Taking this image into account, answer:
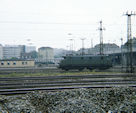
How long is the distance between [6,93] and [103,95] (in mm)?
6507

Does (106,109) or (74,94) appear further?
(74,94)

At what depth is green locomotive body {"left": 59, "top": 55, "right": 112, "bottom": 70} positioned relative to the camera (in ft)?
102

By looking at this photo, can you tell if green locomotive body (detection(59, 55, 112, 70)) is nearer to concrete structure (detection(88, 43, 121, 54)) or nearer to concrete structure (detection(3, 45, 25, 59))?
concrete structure (detection(88, 43, 121, 54))

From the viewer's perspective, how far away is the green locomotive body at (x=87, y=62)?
30938 mm

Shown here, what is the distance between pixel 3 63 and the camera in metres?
48.9

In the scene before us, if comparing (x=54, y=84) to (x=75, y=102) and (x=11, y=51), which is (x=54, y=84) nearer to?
(x=75, y=102)

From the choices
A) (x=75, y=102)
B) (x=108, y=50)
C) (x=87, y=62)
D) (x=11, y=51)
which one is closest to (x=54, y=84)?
(x=75, y=102)

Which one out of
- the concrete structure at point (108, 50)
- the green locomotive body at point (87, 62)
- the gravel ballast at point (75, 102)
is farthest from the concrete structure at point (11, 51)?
the gravel ballast at point (75, 102)

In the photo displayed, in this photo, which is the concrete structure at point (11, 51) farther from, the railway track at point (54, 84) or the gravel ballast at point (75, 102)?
the gravel ballast at point (75, 102)

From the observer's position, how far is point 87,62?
31.1 meters

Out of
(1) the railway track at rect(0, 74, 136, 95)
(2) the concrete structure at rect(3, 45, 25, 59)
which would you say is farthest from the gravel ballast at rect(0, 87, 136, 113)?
(2) the concrete structure at rect(3, 45, 25, 59)

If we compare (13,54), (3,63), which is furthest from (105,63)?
(13,54)

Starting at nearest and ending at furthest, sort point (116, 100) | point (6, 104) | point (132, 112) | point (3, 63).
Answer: point (132, 112) → point (6, 104) → point (116, 100) → point (3, 63)

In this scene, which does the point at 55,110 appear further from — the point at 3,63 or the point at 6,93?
the point at 3,63
